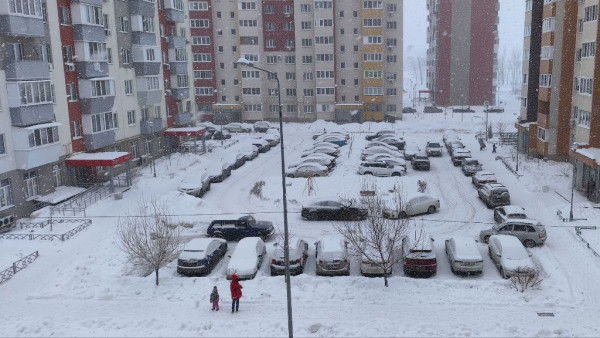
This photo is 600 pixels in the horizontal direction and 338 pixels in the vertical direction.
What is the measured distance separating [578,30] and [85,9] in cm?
3584

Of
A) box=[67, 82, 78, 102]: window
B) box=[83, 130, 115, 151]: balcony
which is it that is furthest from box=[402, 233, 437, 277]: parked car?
box=[67, 82, 78, 102]: window

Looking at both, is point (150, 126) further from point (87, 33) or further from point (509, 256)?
point (509, 256)

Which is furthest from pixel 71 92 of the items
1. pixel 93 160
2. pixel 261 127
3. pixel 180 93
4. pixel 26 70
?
pixel 261 127

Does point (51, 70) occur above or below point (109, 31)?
below

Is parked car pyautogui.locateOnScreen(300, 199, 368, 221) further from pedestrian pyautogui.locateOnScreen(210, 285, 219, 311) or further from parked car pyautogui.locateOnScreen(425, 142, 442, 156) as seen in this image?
parked car pyautogui.locateOnScreen(425, 142, 442, 156)

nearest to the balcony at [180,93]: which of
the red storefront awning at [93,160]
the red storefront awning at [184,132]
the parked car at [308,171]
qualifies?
the red storefront awning at [184,132]

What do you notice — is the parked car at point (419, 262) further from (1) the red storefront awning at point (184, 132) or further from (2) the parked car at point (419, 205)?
(1) the red storefront awning at point (184, 132)

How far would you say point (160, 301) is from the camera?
19.8 meters

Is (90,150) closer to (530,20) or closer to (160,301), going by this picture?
(160,301)

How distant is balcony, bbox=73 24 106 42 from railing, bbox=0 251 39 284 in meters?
18.6

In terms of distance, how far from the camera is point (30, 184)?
105ft

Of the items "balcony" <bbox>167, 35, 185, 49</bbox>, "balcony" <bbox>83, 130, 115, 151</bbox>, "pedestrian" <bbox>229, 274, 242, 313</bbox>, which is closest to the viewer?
"pedestrian" <bbox>229, 274, 242, 313</bbox>

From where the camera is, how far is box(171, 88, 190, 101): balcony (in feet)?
171

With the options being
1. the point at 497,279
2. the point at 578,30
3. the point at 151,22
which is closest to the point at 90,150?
the point at 151,22
